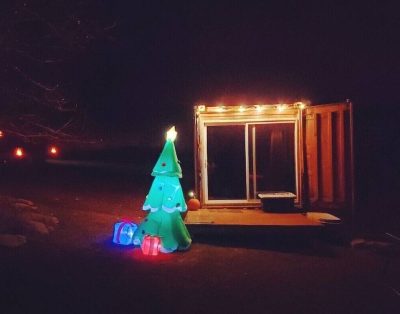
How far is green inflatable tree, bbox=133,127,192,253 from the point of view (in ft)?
27.8

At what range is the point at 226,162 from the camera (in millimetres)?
14000

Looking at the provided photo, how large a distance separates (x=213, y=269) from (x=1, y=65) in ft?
22.1

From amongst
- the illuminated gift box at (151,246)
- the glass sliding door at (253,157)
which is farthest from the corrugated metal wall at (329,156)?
the illuminated gift box at (151,246)

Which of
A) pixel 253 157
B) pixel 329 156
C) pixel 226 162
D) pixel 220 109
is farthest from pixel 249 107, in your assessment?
pixel 226 162

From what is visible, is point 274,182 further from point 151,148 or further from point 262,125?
point 151,148

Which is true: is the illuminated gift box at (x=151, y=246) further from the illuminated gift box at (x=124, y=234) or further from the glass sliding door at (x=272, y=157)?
the glass sliding door at (x=272, y=157)

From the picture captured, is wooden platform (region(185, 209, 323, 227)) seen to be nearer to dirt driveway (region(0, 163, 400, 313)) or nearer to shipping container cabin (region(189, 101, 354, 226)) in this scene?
dirt driveway (region(0, 163, 400, 313))

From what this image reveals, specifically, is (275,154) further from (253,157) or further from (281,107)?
(281,107)

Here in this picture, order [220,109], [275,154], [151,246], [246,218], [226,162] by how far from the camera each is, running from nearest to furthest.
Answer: [151,246] < [246,218] < [220,109] < [275,154] < [226,162]

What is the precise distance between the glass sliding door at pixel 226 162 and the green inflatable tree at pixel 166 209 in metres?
3.47

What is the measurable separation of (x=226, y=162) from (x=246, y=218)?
426cm

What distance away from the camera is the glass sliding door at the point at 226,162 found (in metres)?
12.4

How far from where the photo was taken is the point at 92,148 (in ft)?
156

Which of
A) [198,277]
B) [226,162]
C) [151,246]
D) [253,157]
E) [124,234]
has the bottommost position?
[198,277]
